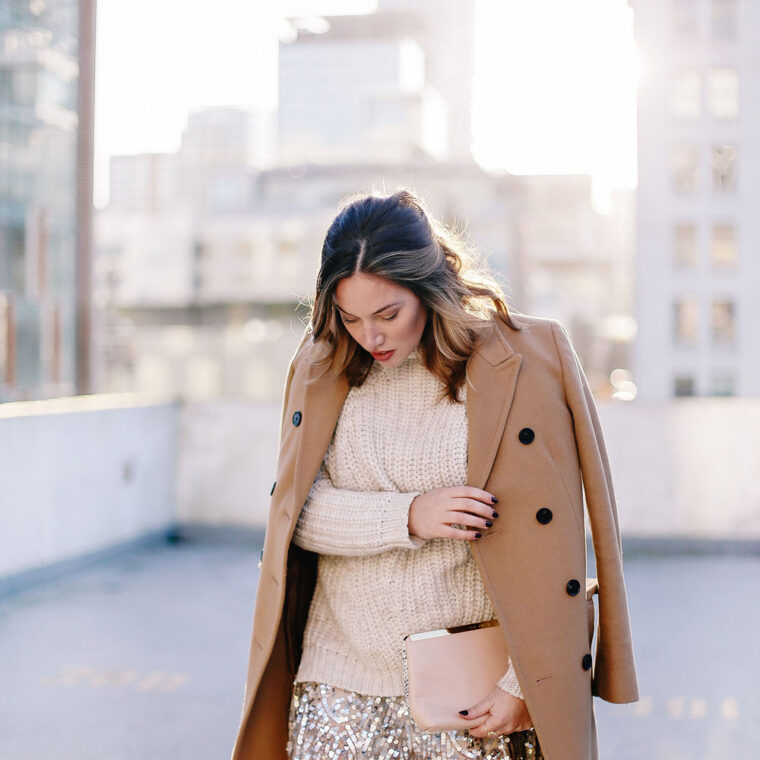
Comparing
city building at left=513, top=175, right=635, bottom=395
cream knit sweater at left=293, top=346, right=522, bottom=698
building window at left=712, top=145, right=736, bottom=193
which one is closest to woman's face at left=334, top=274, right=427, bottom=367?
cream knit sweater at left=293, top=346, right=522, bottom=698

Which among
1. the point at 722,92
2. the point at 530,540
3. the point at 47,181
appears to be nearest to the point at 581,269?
the point at 722,92

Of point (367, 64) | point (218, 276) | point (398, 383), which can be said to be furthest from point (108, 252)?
point (398, 383)

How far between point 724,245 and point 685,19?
12.8m

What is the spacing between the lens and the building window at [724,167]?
193 feet

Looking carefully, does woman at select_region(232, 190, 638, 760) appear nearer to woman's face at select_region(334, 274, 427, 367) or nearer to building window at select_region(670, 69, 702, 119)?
woman's face at select_region(334, 274, 427, 367)

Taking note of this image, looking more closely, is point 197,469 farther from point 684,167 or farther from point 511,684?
point 684,167

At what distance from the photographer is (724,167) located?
58906 millimetres

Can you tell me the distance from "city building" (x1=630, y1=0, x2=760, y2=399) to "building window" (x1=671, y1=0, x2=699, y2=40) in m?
0.06

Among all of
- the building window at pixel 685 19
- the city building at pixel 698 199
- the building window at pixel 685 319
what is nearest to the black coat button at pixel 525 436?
the city building at pixel 698 199

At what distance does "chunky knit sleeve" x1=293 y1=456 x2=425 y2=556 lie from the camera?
1.86m

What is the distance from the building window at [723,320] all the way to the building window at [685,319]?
3.19ft

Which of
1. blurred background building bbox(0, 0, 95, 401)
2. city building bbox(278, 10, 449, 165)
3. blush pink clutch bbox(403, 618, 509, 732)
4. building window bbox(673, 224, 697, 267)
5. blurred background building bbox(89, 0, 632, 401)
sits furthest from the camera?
city building bbox(278, 10, 449, 165)

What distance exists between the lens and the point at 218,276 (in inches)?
2795

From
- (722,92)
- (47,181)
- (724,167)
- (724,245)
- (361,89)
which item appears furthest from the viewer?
(361,89)
